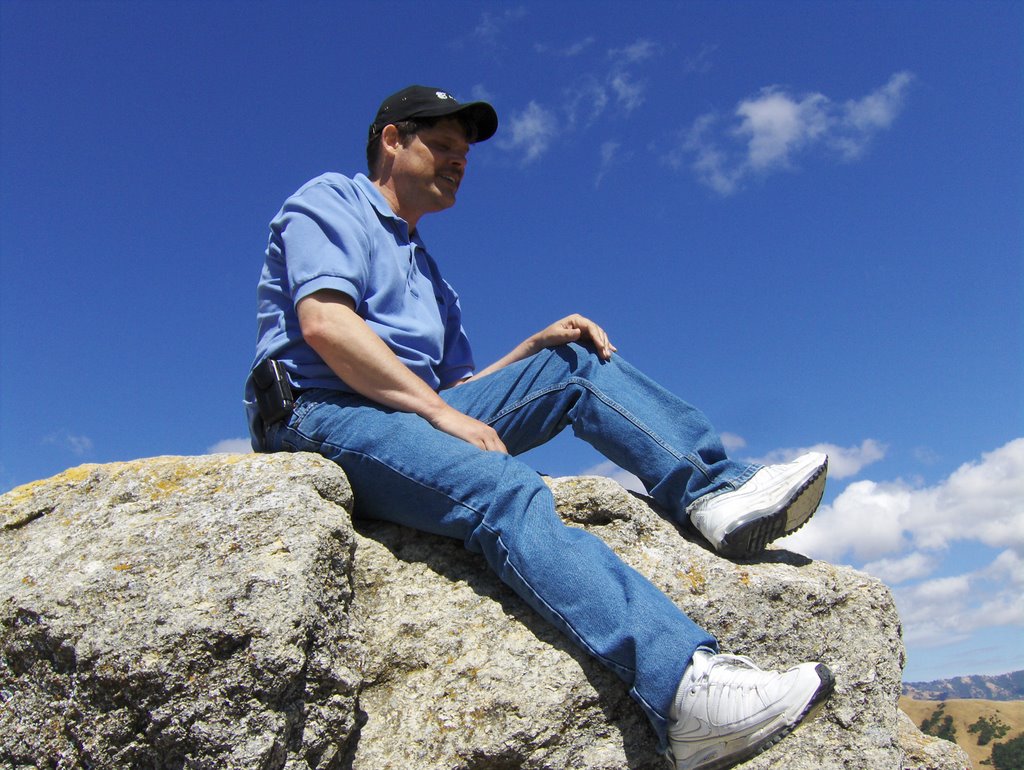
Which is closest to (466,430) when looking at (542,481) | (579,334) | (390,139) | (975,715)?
(542,481)

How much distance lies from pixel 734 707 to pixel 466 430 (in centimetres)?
171

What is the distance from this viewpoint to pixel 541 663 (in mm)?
3404

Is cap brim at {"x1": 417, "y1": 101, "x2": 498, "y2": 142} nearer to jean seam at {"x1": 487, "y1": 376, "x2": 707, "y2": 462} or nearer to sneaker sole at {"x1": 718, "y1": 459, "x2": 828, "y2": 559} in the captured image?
jean seam at {"x1": 487, "y1": 376, "x2": 707, "y2": 462}

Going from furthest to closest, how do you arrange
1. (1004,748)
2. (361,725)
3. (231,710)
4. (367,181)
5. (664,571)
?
(1004,748) < (367,181) < (664,571) < (361,725) < (231,710)

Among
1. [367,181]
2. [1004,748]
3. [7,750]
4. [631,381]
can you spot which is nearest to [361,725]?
[7,750]

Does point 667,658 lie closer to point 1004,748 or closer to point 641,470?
point 641,470

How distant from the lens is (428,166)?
470cm

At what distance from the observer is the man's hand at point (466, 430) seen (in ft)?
12.6

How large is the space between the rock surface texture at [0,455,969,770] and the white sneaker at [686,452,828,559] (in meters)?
0.14

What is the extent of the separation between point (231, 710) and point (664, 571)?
6.71 feet

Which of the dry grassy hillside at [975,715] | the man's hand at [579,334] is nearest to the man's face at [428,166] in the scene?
the man's hand at [579,334]

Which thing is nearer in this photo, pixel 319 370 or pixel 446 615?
pixel 446 615

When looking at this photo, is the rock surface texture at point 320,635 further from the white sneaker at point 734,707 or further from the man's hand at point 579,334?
the man's hand at point 579,334

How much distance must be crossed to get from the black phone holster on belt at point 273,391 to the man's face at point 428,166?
54.2 inches
